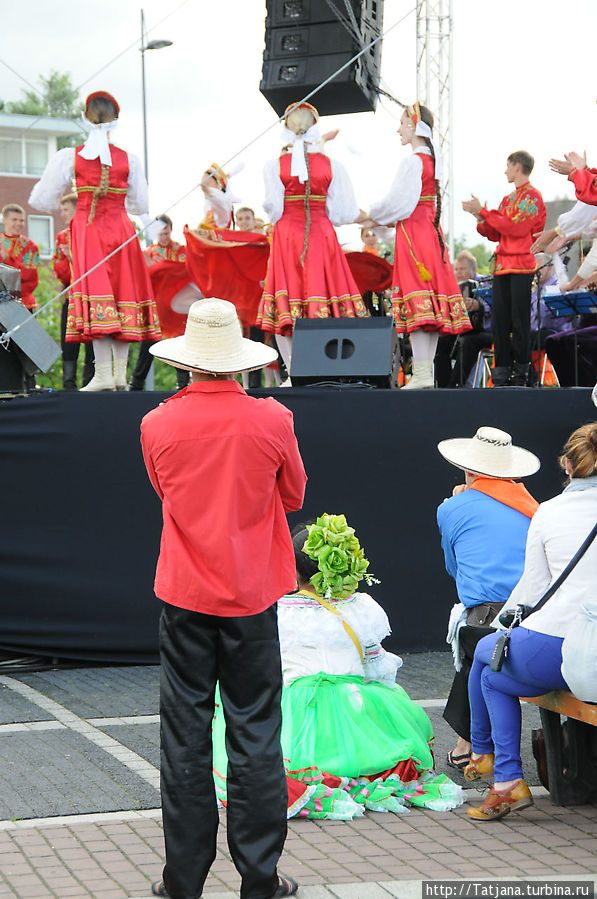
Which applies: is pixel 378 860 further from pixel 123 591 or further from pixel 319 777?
pixel 123 591

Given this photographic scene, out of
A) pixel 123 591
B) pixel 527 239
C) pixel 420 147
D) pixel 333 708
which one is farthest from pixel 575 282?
pixel 333 708

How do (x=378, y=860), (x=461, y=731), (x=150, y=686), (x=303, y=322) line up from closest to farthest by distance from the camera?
1. (x=378, y=860)
2. (x=461, y=731)
3. (x=150, y=686)
4. (x=303, y=322)

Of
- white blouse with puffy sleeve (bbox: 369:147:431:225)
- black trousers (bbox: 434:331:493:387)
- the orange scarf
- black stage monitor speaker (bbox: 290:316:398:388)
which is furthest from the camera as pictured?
black trousers (bbox: 434:331:493:387)

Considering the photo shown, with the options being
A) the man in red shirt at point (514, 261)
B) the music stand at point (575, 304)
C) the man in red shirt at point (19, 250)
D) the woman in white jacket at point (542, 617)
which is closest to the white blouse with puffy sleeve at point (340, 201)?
the man in red shirt at point (514, 261)

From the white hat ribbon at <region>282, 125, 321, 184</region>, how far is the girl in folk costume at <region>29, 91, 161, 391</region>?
96cm

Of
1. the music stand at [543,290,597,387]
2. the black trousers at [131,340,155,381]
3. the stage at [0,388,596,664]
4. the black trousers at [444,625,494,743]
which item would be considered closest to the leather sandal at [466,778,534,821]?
the black trousers at [444,625,494,743]

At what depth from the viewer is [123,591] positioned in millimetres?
6203

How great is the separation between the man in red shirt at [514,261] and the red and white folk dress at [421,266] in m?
0.30

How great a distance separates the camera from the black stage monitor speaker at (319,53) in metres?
8.38

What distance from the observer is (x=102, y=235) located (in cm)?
685

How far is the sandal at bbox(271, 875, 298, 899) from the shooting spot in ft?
9.96

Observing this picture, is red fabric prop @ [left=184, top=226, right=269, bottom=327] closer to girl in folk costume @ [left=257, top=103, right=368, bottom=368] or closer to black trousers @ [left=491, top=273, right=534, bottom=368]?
girl in folk costume @ [left=257, top=103, right=368, bottom=368]

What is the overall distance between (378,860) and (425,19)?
765 centimetres

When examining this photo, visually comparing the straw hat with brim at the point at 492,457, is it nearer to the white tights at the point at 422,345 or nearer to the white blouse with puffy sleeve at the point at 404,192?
the white tights at the point at 422,345
